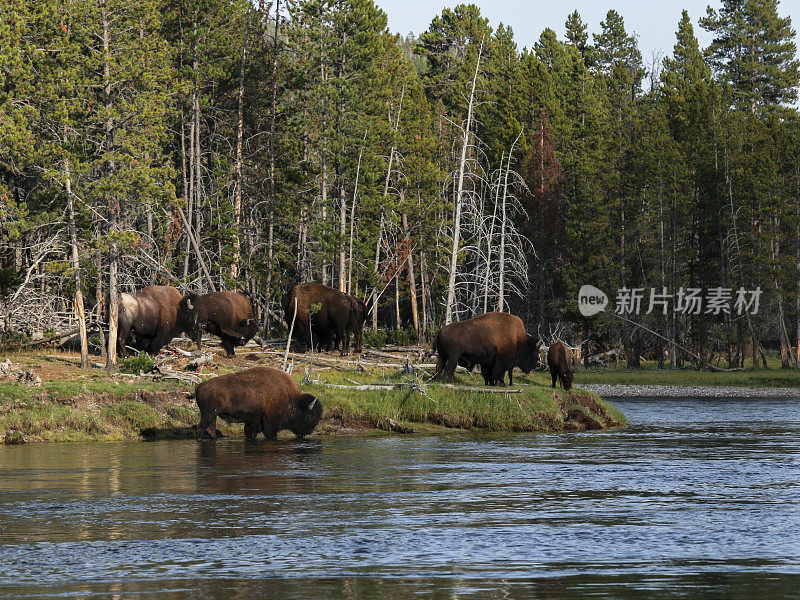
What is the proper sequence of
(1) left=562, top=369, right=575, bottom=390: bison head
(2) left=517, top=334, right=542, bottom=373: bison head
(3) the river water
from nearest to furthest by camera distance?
1. (3) the river water
2. (2) left=517, top=334, right=542, bottom=373: bison head
3. (1) left=562, top=369, right=575, bottom=390: bison head

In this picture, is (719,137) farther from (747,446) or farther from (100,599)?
(100,599)

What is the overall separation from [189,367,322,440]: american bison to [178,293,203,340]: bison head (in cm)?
729

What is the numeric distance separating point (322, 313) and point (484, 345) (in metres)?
6.61

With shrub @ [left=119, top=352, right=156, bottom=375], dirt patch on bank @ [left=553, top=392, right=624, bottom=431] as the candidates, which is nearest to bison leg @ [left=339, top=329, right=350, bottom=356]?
dirt patch on bank @ [left=553, top=392, right=624, bottom=431]

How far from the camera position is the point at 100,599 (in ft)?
31.7

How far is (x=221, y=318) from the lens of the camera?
105ft

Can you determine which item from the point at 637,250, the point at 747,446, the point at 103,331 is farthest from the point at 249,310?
the point at 637,250

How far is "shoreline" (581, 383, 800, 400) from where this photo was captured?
5238 cm

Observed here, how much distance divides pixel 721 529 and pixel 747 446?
40.5 feet

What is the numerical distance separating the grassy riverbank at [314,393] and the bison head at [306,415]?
1288 mm

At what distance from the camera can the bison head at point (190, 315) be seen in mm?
30969

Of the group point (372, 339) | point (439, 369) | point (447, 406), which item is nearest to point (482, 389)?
point (447, 406)

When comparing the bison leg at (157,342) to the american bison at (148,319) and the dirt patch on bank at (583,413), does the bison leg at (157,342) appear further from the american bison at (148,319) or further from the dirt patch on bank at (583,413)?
→ the dirt patch on bank at (583,413)

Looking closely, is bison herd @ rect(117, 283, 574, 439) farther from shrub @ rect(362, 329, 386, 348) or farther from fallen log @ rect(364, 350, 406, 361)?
shrub @ rect(362, 329, 386, 348)
